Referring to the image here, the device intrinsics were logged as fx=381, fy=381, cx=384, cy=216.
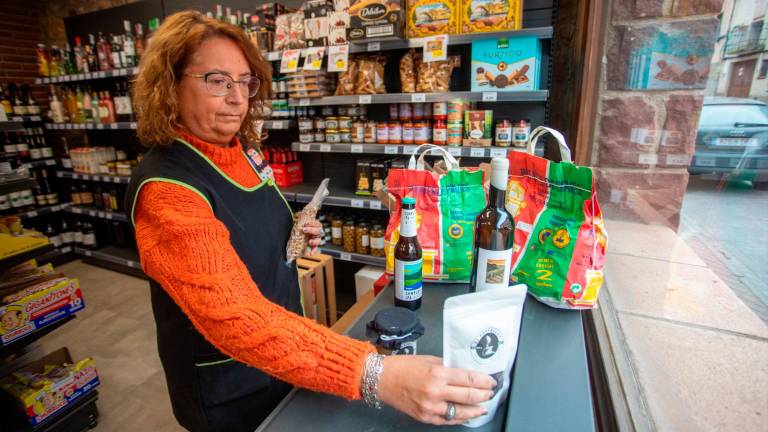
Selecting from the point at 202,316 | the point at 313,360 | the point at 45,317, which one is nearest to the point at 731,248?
the point at 313,360

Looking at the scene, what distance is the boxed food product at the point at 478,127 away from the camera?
2.28 metres

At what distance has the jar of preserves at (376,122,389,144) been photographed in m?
2.59

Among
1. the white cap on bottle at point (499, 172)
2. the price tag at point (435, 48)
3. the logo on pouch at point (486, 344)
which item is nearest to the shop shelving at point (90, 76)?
the price tag at point (435, 48)

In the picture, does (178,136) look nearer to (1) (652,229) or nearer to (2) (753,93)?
(2) (753,93)

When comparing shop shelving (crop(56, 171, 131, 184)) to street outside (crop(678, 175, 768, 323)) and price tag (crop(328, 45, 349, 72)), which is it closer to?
price tag (crop(328, 45, 349, 72))

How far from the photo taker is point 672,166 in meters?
1.21

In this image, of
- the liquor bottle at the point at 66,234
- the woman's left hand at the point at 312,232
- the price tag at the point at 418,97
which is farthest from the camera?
the liquor bottle at the point at 66,234

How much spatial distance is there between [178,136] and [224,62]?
24 centimetres

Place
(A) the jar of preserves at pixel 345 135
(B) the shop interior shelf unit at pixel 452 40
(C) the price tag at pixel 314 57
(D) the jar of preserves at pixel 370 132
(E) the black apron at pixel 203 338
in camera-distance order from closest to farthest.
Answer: (E) the black apron at pixel 203 338
(B) the shop interior shelf unit at pixel 452 40
(C) the price tag at pixel 314 57
(D) the jar of preserves at pixel 370 132
(A) the jar of preserves at pixel 345 135

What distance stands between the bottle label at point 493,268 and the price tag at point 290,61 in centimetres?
214

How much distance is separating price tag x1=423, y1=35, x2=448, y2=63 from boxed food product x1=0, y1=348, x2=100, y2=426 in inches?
101

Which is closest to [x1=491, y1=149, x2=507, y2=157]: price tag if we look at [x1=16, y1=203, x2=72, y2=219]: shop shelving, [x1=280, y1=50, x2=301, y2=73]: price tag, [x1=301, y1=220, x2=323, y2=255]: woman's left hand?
[x1=301, y1=220, x2=323, y2=255]: woman's left hand

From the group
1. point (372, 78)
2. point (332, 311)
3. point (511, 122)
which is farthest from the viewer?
point (332, 311)

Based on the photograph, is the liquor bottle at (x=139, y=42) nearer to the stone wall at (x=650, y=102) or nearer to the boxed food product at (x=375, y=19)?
the boxed food product at (x=375, y=19)
